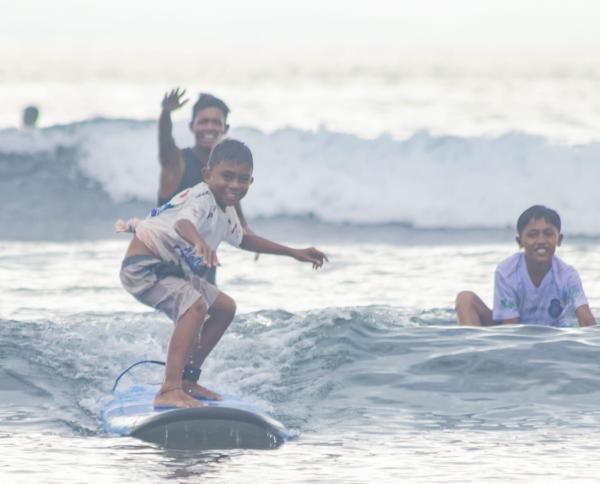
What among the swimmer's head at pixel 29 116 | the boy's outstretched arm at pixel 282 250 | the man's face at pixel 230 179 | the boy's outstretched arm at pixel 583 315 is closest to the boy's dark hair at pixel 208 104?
the boy's outstretched arm at pixel 282 250

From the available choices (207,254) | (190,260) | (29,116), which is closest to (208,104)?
(190,260)

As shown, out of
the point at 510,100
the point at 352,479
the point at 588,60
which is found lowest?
the point at 352,479

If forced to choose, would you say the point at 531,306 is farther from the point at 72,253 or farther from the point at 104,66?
the point at 104,66

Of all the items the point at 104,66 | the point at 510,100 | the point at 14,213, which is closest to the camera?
the point at 14,213

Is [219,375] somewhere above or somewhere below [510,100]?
below

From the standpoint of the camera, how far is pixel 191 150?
30.2 feet

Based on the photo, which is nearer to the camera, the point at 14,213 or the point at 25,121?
the point at 14,213

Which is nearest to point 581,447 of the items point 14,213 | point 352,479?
point 352,479

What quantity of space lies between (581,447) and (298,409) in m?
1.74

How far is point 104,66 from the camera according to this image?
72.7 metres

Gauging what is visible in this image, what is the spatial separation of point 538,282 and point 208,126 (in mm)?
2355

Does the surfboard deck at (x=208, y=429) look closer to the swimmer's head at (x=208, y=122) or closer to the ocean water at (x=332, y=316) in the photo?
the ocean water at (x=332, y=316)

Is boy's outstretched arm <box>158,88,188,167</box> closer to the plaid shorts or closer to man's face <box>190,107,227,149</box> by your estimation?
man's face <box>190,107,227,149</box>

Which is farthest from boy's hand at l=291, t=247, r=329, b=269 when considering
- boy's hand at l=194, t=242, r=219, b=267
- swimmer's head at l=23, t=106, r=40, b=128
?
swimmer's head at l=23, t=106, r=40, b=128
